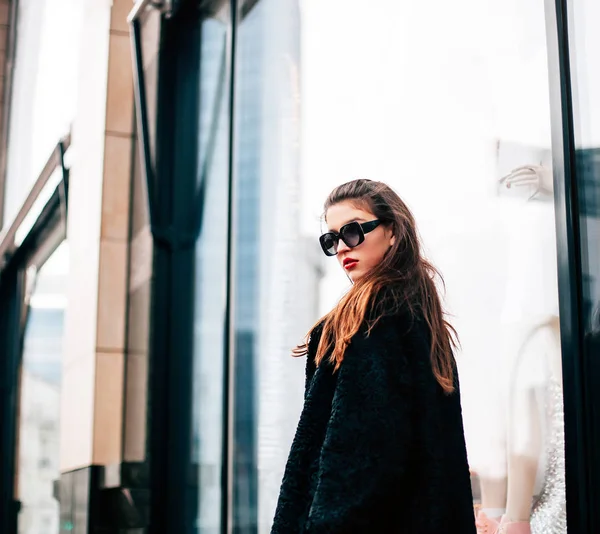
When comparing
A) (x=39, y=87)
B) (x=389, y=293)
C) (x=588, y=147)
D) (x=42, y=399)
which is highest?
(x=39, y=87)

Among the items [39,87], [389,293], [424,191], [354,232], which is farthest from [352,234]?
[39,87]

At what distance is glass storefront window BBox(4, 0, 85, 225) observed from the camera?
6449 mm

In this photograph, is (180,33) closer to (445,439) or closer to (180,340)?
(180,340)

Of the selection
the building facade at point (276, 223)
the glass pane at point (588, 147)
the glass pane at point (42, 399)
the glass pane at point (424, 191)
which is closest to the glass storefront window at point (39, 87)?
the building facade at point (276, 223)

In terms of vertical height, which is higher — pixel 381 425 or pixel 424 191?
pixel 424 191

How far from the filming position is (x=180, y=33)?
17.0 ft

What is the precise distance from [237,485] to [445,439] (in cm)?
238

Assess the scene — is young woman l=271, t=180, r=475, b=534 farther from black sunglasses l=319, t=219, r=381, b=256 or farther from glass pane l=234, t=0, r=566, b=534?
glass pane l=234, t=0, r=566, b=534

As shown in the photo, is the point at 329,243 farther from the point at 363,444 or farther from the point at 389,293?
the point at 363,444

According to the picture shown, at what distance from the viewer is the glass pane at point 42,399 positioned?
22.8 feet

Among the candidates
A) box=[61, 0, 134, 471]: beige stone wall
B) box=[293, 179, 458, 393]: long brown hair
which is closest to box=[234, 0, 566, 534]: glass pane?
box=[293, 179, 458, 393]: long brown hair

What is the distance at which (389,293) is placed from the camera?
2.01m

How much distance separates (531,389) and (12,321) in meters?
6.72

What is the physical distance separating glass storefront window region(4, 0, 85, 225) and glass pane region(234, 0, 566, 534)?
7.41 feet
